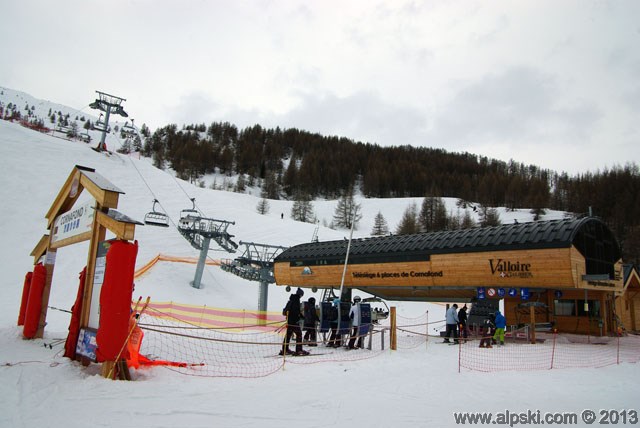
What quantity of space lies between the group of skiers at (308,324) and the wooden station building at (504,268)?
4623 millimetres

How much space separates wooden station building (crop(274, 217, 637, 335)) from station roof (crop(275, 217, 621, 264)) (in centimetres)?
3

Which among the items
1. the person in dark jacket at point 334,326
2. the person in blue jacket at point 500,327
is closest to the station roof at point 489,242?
the person in blue jacket at point 500,327

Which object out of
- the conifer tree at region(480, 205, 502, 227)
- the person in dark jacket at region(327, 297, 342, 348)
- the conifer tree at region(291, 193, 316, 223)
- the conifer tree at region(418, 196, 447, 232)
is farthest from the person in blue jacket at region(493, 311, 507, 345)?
the conifer tree at region(418, 196, 447, 232)

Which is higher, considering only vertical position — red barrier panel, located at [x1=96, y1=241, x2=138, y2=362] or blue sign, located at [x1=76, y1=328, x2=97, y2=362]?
red barrier panel, located at [x1=96, y1=241, x2=138, y2=362]

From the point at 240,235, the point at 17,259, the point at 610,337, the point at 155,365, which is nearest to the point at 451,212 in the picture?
the point at 240,235

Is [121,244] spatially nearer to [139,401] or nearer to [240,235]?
[139,401]

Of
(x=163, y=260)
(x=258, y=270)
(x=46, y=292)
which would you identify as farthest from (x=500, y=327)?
(x=163, y=260)

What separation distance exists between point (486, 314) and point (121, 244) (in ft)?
41.2

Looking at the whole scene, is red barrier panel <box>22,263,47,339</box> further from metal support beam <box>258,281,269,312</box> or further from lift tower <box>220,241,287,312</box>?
metal support beam <box>258,281,269,312</box>

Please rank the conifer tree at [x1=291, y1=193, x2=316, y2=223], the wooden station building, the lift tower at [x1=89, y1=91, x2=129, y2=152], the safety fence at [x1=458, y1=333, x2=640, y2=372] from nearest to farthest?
the safety fence at [x1=458, y1=333, x2=640, y2=372]
the wooden station building
the lift tower at [x1=89, y1=91, x2=129, y2=152]
the conifer tree at [x1=291, y1=193, x2=316, y2=223]
